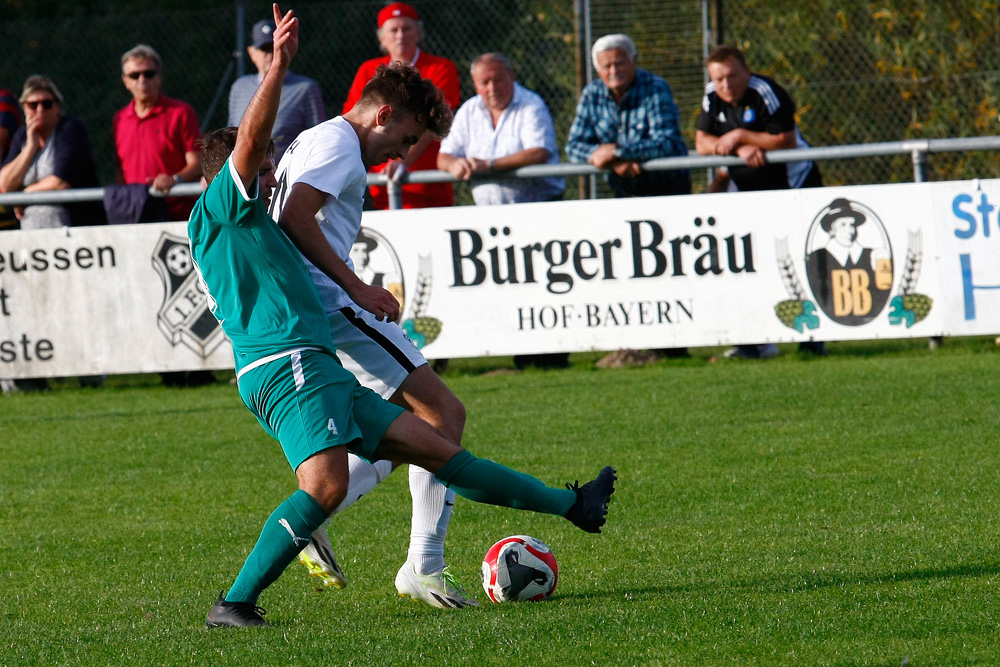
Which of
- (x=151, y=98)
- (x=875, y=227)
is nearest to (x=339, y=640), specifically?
(x=875, y=227)

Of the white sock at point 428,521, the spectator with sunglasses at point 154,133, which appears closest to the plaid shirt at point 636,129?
the spectator with sunglasses at point 154,133

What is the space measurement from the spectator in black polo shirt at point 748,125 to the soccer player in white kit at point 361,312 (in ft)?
19.2

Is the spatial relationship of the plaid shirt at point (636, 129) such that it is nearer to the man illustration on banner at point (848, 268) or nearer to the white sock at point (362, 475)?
the man illustration on banner at point (848, 268)

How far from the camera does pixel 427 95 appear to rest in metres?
4.61

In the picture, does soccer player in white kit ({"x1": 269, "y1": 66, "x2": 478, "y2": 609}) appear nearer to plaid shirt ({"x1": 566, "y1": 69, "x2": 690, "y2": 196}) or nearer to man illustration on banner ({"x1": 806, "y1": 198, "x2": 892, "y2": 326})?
man illustration on banner ({"x1": 806, "y1": 198, "x2": 892, "y2": 326})

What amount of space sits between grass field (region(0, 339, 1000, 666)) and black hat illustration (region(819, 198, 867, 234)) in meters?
1.04

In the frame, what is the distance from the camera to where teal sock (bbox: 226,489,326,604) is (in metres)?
4.12

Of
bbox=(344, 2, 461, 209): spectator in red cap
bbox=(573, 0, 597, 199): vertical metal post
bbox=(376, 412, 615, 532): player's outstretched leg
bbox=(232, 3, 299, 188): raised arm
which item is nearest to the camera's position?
bbox=(232, 3, 299, 188): raised arm

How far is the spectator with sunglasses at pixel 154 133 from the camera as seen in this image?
10.8 metres

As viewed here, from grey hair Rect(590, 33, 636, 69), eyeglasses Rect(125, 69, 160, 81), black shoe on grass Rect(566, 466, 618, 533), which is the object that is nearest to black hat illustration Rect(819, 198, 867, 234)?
grey hair Rect(590, 33, 636, 69)

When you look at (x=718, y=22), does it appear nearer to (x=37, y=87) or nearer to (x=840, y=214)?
(x=840, y=214)

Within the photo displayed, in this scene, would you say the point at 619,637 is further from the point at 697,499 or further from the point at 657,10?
the point at 657,10

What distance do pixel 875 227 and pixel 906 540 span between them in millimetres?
5120

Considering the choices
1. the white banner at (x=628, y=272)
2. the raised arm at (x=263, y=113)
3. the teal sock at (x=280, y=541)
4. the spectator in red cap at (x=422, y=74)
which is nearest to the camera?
the raised arm at (x=263, y=113)
